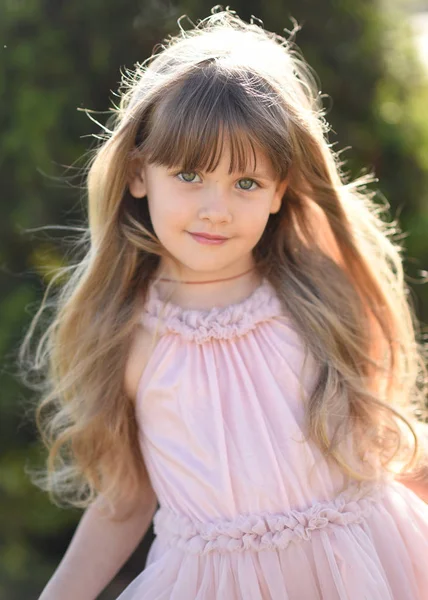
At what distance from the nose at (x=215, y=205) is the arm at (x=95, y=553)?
30.5 inches

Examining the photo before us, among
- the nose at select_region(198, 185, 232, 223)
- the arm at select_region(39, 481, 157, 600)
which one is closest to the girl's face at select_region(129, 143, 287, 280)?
the nose at select_region(198, 185, 232, 223)

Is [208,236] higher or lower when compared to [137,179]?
lower

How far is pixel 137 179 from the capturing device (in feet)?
6.39

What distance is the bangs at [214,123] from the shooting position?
172 cm

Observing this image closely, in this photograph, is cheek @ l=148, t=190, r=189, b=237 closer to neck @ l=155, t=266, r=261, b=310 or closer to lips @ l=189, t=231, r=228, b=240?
lips @ l=189, t=231, r=228, b=240

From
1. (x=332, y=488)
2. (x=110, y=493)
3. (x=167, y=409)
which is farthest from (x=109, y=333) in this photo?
(x=332, y=488)

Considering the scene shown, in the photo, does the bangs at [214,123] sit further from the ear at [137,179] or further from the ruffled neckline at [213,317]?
the ruffled neckline at [213,317]

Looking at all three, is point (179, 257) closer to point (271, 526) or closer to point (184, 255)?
point (184, 255)

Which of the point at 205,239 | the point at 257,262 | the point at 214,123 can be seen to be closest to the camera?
the point at 214,123

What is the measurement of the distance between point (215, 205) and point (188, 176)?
0.09 m

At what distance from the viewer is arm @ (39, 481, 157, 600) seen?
6.56 feet

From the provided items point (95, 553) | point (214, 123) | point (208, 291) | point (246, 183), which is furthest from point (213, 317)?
point (95, 553)

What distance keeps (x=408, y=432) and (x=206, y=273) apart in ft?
1.96

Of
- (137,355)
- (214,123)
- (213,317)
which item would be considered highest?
(214,123)
